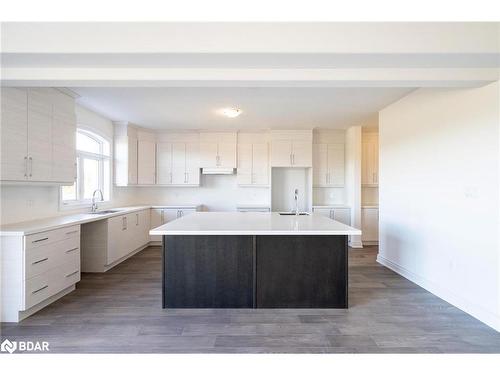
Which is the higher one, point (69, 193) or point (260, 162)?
point (260, 162)

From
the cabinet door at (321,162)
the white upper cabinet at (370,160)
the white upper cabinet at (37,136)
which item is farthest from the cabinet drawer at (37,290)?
the white upper cabinet at (370,160)

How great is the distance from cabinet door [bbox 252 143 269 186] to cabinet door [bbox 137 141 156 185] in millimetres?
2274

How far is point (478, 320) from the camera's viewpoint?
261cm

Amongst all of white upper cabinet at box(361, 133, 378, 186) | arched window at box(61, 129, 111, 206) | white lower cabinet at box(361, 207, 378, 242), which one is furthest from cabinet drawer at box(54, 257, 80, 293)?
white upper cabinet at box(361, 133, 378, 186)

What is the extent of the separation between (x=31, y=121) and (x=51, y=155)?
450 mm

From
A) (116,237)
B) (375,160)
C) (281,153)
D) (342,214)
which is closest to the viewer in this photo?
(116,237)

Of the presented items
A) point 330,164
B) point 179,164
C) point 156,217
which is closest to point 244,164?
point 179,164

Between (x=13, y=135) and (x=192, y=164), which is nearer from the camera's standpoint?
→ (x=13, y=135)

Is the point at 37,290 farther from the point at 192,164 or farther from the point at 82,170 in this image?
the point at 192,164

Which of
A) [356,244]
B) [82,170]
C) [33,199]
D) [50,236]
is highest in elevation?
[82,170]

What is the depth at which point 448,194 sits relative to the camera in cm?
305

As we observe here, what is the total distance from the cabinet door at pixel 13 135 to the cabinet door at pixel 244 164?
3.85 meters

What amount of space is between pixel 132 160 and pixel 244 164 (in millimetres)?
2390
